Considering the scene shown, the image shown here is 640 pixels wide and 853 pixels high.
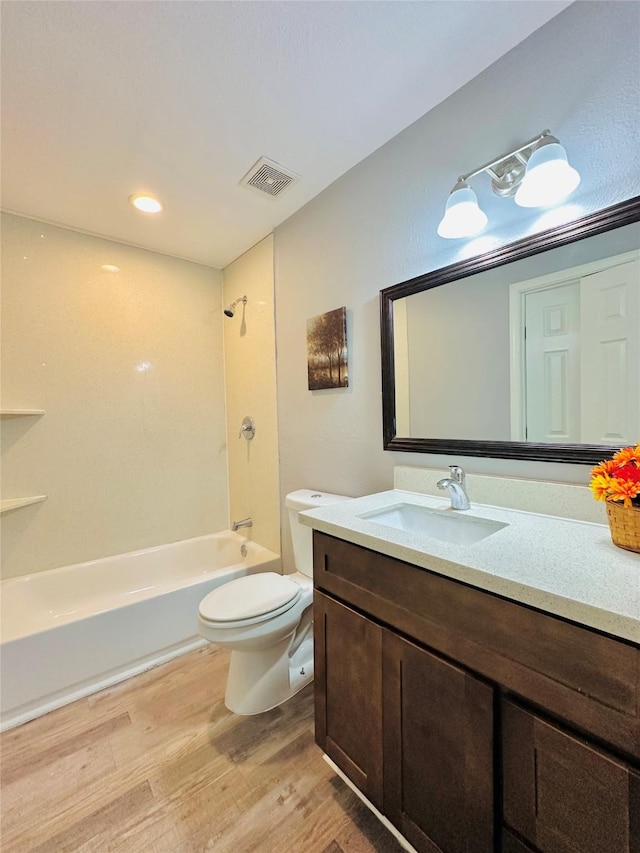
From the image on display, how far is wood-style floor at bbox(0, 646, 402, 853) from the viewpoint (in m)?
1.04

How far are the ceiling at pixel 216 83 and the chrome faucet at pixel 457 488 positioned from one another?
136 centimetres

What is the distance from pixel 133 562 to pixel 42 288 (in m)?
1.76

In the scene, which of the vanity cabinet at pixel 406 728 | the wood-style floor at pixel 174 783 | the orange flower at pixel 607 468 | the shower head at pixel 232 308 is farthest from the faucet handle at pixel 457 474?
the shower head at pixel 232 308

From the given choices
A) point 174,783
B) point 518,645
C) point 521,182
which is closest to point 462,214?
point 521,182

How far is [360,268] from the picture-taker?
5.42ft

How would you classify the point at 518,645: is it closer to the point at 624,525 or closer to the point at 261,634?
the point at 624,525

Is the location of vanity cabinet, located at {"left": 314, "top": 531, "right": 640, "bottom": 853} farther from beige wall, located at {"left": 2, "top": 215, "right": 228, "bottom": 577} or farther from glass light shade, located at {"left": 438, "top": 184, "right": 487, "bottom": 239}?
beige wall, located at {"left": 2, "top": 215, "right": 228, "bottom": 577}

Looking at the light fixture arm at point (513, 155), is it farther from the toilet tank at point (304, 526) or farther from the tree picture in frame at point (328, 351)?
the toilet tank at point (304, 526)

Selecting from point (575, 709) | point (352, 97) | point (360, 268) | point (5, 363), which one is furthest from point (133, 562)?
point (352, 97)

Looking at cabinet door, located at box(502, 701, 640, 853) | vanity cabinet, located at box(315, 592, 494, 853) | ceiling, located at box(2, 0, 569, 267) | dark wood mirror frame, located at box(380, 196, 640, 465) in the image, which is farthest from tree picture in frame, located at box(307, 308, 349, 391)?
cabinet door, located at box(502, 701, 640, 853)

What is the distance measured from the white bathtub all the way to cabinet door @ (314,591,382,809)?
1092mm

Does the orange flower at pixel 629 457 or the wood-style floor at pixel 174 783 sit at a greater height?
the orange flower at pixel 629 457

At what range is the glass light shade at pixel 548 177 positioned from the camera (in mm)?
933

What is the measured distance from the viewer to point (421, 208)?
54.5 inches
